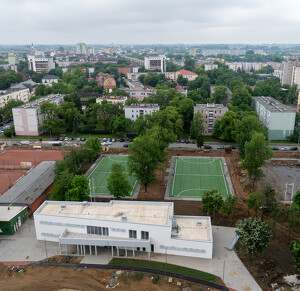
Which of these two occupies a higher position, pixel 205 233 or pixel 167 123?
pixel 167 123

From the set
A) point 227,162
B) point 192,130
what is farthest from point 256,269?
point 192,130

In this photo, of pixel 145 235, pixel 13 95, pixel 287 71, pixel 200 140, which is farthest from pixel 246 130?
pixel 287 71

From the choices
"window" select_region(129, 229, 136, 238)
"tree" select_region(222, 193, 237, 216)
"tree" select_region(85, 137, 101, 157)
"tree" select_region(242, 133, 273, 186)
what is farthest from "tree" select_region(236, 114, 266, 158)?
"window" select_region(129, 229, 136, 238)

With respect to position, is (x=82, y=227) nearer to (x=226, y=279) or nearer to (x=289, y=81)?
(x=226, y=279)

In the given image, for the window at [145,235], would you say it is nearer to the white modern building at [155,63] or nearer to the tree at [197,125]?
the tree at [197,125]

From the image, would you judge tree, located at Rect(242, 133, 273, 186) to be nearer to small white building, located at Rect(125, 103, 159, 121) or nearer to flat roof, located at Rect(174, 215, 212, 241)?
flat roof, located at Rect(174, 215, 212, 241)

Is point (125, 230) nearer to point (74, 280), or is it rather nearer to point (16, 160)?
point (74, 280)

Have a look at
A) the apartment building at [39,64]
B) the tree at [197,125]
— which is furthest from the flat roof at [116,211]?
the apartment building at [39,64]
